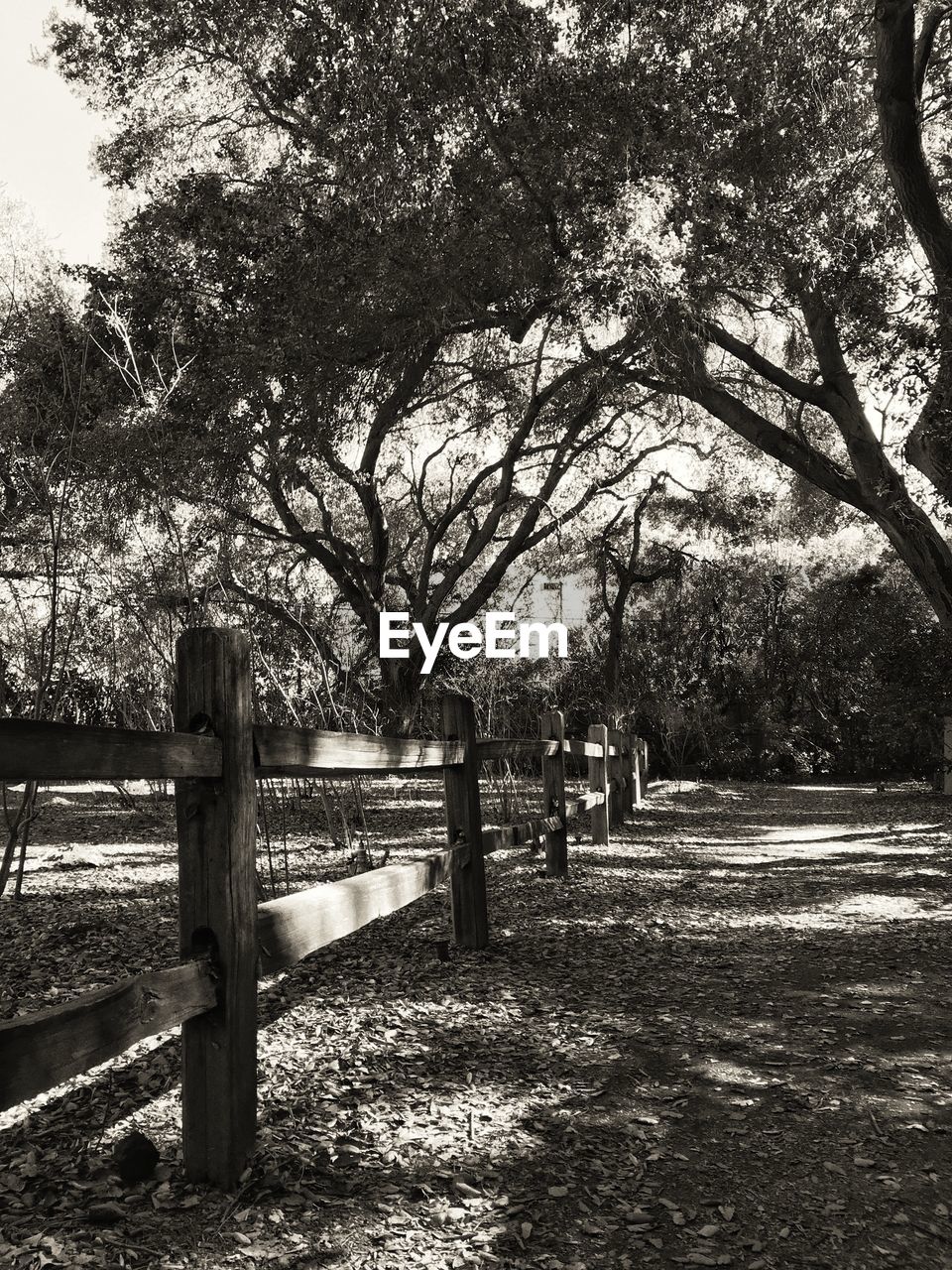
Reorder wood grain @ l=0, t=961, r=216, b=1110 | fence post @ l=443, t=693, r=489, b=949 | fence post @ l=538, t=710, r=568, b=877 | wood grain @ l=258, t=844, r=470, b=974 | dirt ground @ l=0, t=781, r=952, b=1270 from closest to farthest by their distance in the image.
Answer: wood grain @ l=0, t=961, r=216, b=1110
dirt ground @ l=0, t=781, r=952, b=1270
wood grain @ l=258, t=844, r=470, b=974
fence post @ l=443, t=693, r=489, b=949
fence post @ l=538, t=710, r=568, b=877

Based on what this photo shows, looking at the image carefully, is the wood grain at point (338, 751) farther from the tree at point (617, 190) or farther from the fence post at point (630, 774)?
the fence post at point (630, 774)

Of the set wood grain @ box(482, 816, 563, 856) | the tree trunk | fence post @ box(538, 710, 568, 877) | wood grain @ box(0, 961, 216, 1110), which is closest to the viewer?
wood grain @ box(0, 961, 216, 1110)

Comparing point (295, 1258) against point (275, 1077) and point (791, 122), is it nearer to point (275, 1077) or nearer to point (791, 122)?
point (275, 1077)

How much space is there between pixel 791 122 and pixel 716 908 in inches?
282

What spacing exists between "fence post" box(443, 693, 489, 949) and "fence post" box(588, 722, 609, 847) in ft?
15.2

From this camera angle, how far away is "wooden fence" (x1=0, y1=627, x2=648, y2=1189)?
80.5 inches

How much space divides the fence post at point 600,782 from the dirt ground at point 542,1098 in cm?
288

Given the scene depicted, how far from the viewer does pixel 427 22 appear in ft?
28.0

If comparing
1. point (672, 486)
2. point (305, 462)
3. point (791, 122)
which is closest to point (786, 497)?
point (672, 486)

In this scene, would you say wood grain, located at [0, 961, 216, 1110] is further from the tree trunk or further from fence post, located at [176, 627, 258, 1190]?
the tree trunk

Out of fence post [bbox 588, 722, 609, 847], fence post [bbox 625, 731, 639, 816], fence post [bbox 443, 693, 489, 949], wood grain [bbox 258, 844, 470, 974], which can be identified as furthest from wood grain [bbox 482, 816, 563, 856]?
fence post [bbox 625, 731, 639, 816]
